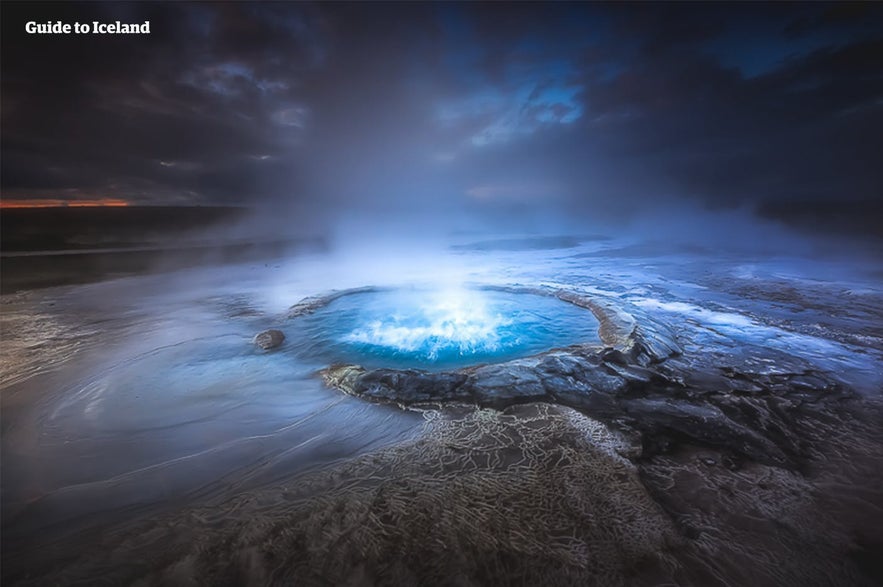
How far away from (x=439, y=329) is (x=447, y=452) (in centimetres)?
457

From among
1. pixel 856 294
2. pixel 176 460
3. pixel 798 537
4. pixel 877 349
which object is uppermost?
pixel 856 294

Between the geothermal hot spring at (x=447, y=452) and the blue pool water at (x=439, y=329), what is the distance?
0.09 metres

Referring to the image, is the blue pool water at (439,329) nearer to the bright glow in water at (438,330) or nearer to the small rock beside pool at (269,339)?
the bright glow in water at (438,330)

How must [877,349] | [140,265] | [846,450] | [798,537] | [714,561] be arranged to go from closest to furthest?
[714,561] → [798,537] → [846,450] → [877,349] → [140,265]

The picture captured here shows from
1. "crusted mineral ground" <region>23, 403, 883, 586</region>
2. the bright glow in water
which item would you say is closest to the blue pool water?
the bright glow in water

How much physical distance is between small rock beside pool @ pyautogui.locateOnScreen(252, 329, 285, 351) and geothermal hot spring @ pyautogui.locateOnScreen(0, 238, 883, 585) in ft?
0.61

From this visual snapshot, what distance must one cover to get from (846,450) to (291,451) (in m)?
7.04

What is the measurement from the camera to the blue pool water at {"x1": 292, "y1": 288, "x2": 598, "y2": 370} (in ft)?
23.4

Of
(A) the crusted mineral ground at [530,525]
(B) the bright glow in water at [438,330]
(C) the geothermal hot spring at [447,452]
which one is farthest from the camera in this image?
(B) the bright glow in water at [438,330]

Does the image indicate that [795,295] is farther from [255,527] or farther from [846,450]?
[255,527]

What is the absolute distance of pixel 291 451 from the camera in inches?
164

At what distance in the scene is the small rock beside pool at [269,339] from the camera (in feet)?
24.0

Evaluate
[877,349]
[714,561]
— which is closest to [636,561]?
[714,561]

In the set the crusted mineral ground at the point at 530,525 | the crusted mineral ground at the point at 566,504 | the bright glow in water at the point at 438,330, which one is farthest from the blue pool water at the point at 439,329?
the crusted mineral ground at the point at 530,525
